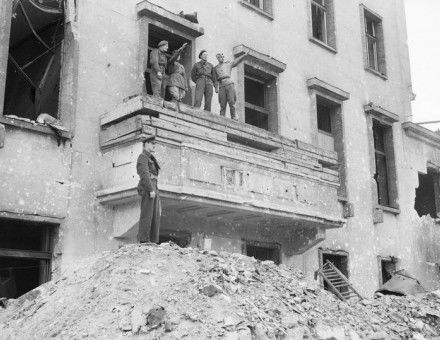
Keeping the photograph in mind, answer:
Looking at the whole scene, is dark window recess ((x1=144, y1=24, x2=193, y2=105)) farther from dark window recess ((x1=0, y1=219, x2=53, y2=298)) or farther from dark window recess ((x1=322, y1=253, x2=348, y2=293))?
dark window recess ((x1=322, y1=253, x2=348, y2=293))

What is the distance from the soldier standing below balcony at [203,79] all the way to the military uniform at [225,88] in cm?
21

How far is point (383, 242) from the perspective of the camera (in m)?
16.1

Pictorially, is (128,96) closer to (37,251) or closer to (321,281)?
(37,251)

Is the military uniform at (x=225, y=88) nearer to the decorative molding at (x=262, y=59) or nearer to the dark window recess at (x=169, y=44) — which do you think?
the dark window recess at (x=169, y=44)

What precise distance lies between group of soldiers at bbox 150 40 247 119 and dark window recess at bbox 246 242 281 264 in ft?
9.59

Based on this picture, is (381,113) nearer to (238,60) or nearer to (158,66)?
(238,60)

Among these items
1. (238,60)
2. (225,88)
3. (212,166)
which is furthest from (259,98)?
(212,166)

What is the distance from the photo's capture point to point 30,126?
9.42m

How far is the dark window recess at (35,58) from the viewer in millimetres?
10664

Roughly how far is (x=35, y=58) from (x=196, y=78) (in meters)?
3.23

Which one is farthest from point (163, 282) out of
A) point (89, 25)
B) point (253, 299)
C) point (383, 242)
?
point (383, 242)

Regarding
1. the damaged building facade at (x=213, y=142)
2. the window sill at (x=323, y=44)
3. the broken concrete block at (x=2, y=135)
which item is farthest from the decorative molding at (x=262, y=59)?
the broken concrete block at (x=2, y=135)

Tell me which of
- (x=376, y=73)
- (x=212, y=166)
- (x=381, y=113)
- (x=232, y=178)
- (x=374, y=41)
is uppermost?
(x=374, y=41)

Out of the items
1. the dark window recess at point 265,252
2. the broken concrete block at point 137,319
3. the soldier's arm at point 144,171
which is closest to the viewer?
the broken concrete block at point 137,319
